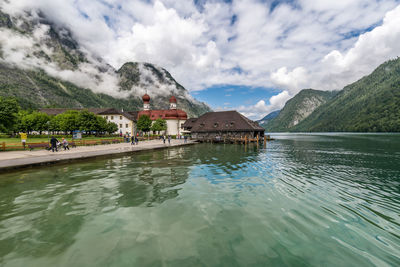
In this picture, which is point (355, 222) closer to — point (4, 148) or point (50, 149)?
point (50, 149)

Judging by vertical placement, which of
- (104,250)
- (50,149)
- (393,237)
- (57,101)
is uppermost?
(57,101)

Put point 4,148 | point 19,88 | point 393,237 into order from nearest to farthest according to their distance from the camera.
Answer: point 393,237
point 4,148
point 19,88

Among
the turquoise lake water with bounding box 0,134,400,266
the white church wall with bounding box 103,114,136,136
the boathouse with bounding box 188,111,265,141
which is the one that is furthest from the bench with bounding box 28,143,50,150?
the white church wall with bounding box 103,114,136,136

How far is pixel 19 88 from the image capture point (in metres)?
160

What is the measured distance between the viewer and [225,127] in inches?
2158

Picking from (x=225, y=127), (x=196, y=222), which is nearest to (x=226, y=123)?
(x=225, y=127)

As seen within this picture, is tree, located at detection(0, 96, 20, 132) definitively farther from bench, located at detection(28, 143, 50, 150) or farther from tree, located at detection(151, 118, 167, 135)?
tree, located at detection(151, 118, 167, 135)

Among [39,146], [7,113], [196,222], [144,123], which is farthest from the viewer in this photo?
[144,123]

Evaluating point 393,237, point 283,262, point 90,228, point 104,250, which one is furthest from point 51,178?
point 393,237

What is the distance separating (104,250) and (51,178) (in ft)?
34.7

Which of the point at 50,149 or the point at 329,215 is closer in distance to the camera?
the point at 329,215

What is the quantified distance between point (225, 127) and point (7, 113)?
46824 millimetres

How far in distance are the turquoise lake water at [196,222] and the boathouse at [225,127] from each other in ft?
133

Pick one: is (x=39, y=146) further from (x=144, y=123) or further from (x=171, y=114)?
(x=171, y=114)
